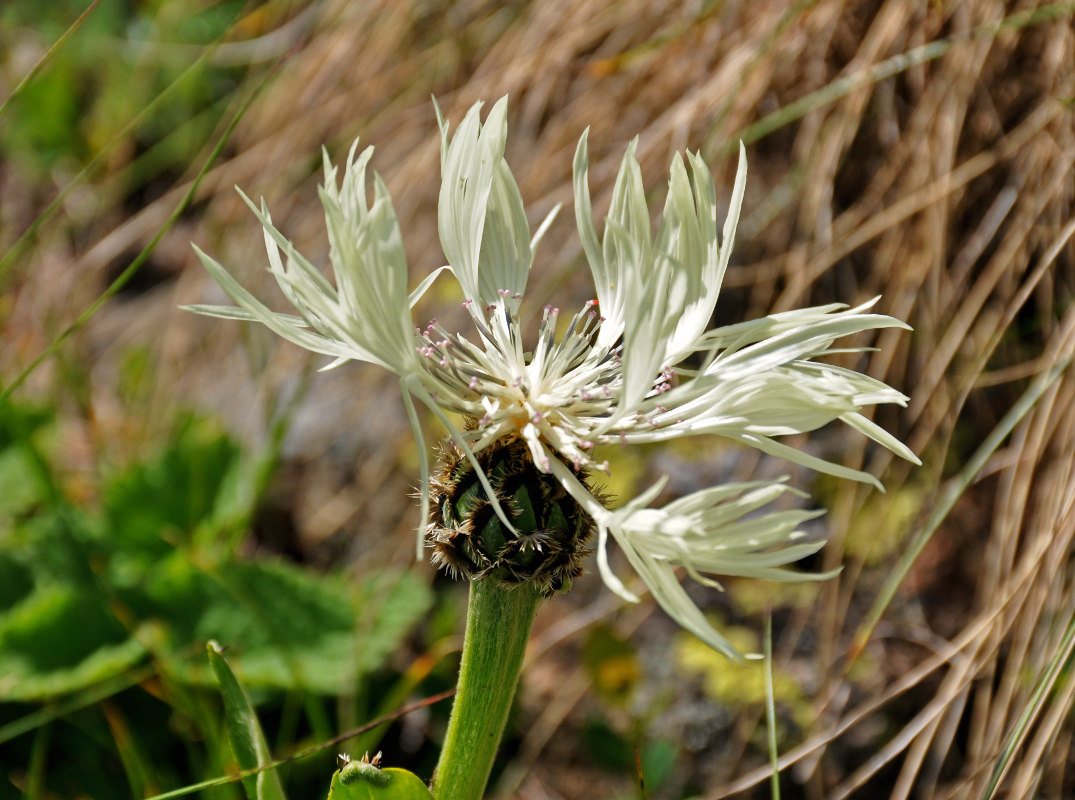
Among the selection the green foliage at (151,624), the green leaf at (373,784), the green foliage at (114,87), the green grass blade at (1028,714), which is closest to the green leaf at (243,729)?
the green leaf at (373,784)

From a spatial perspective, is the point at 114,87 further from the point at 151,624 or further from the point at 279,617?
the point at 279,617

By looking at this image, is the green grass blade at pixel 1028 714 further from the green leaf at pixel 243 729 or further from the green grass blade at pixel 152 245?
the green grass blade at pixel 152 245

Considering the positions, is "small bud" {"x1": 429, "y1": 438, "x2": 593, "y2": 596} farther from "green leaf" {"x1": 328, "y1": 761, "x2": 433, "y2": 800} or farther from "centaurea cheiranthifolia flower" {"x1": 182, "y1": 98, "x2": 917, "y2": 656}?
"green leaf" {"x1": 328, "y1": 761, "x2": 433, "y2": 800}

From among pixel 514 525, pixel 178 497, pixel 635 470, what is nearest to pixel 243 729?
pixel 514 525

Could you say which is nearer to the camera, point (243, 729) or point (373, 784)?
point (373, 784)

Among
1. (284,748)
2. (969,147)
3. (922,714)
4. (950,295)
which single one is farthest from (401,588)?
(969,147)

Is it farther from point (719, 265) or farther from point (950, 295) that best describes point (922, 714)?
point (719, 265)
